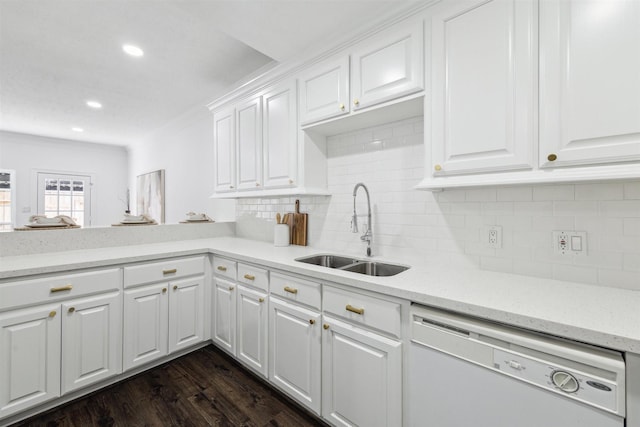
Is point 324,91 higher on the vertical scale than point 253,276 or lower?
higher

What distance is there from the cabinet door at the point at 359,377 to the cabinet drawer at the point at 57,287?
150 cm

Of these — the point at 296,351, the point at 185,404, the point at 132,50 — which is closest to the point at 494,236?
the point at 296,351

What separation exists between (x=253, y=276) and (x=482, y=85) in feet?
5.78

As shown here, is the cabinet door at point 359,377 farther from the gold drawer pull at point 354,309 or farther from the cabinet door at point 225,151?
the cabinet door at point 225,151

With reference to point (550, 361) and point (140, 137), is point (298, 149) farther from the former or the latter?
point (140, 137)

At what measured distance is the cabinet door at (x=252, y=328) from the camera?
1.97 meters

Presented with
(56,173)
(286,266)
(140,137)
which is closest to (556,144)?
(286,266)

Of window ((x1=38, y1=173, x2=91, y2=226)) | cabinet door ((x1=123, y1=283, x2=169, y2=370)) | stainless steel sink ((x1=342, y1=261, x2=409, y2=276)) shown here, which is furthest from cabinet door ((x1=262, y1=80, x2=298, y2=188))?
window ((x1=38, y1=173, x2=91, y2=226))

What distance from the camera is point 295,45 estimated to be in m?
2.05

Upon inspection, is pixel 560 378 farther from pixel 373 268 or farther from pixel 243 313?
pixel 243 313

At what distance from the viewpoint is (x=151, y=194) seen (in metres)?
5.49

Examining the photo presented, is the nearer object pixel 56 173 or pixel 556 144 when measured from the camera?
pixel 556 144

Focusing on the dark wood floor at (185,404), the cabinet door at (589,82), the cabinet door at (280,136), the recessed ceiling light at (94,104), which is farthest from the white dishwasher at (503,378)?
the recessed ceiling light at (94,104)

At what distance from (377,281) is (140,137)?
20.5ft
